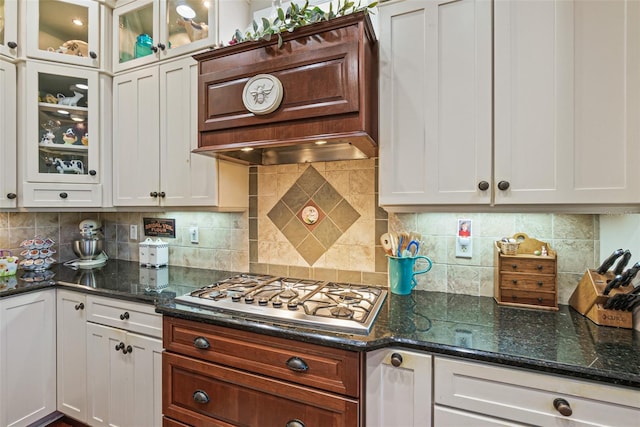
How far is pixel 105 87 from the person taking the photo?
2025 mm

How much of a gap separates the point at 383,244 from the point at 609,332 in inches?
34.3

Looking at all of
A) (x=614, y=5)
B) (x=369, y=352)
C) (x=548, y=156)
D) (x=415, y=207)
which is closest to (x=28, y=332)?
(x=369, y=352)

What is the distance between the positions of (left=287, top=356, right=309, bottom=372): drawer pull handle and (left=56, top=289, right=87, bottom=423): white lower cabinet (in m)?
1.33

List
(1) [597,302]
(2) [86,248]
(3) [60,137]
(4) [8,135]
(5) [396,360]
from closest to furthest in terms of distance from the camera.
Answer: (5) [396,360], (1) [597,302], (4) [8,135], (3) [60,137], (2) [86,248]

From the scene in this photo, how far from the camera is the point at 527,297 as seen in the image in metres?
1.31

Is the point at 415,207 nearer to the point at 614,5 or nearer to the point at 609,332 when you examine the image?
the point at 609,332

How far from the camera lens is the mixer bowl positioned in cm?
222

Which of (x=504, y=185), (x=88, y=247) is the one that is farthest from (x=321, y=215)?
(x=88, y=247)

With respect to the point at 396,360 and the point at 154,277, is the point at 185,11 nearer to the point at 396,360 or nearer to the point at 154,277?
the point at 154,277

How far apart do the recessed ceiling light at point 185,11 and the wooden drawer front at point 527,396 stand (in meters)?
2.19

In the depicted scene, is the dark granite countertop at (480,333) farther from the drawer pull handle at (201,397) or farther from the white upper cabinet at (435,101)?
the white upper cabinet at (435,101)

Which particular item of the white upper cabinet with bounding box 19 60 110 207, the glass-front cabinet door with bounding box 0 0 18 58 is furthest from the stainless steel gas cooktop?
the glass-front cabinet door with bounding box 0 0 18 58

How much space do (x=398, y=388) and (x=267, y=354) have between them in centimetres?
49

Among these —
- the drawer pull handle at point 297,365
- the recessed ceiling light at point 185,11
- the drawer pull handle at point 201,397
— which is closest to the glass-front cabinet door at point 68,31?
the recessed ceiling light at point 185,11
